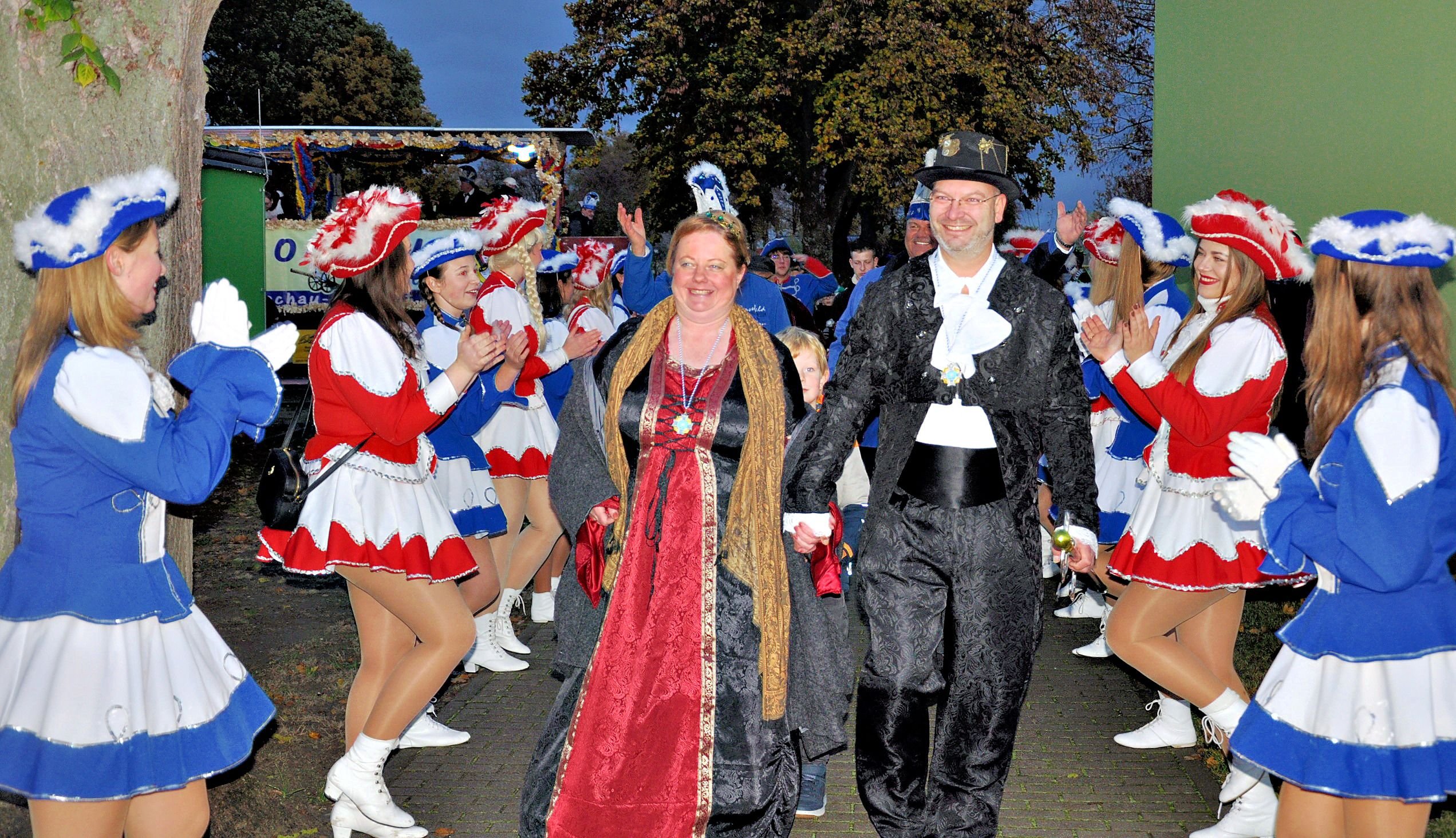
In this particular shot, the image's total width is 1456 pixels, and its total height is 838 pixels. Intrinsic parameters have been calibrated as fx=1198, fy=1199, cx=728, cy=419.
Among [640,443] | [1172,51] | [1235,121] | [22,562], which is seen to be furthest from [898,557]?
[1172,51]

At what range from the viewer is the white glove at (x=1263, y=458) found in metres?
3.20

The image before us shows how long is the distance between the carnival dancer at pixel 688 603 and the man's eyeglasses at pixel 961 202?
69cm

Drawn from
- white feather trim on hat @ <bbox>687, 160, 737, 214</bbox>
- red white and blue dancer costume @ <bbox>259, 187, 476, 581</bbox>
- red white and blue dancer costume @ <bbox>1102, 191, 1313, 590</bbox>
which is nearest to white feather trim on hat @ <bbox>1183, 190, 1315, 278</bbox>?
red white and blue dancer costume @ <bbox>1102, 191, 1313, 590</bbox>

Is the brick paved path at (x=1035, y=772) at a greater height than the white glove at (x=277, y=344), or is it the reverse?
the white glove at (x=277, y=344)

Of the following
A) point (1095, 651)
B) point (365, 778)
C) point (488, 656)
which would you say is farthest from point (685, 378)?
point (1095, 651)

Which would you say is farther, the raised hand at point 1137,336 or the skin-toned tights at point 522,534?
the skin-toned tights at point 522,534

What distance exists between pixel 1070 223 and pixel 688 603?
11.1ft

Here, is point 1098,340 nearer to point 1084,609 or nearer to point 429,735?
point 429,735

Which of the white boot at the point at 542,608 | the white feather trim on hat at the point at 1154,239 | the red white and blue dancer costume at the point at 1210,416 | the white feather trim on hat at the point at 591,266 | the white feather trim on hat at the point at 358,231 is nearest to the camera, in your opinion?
the white feather trim on hat at the point at 358,231

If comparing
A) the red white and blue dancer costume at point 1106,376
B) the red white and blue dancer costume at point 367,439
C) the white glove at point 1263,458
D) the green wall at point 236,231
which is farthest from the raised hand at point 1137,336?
the green wall at point 236,231

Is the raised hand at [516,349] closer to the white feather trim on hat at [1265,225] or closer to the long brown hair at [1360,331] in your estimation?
the white feather trim on hat at [1265,225]

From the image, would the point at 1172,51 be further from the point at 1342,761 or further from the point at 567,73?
the point at 567,73

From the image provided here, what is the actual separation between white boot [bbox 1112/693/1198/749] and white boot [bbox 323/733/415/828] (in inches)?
131

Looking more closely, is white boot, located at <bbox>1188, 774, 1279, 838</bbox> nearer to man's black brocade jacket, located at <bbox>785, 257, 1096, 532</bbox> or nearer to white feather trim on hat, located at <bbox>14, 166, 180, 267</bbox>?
man's black brocade jacket, located at <bbox>785, 257, 1096, 532</bbox>
